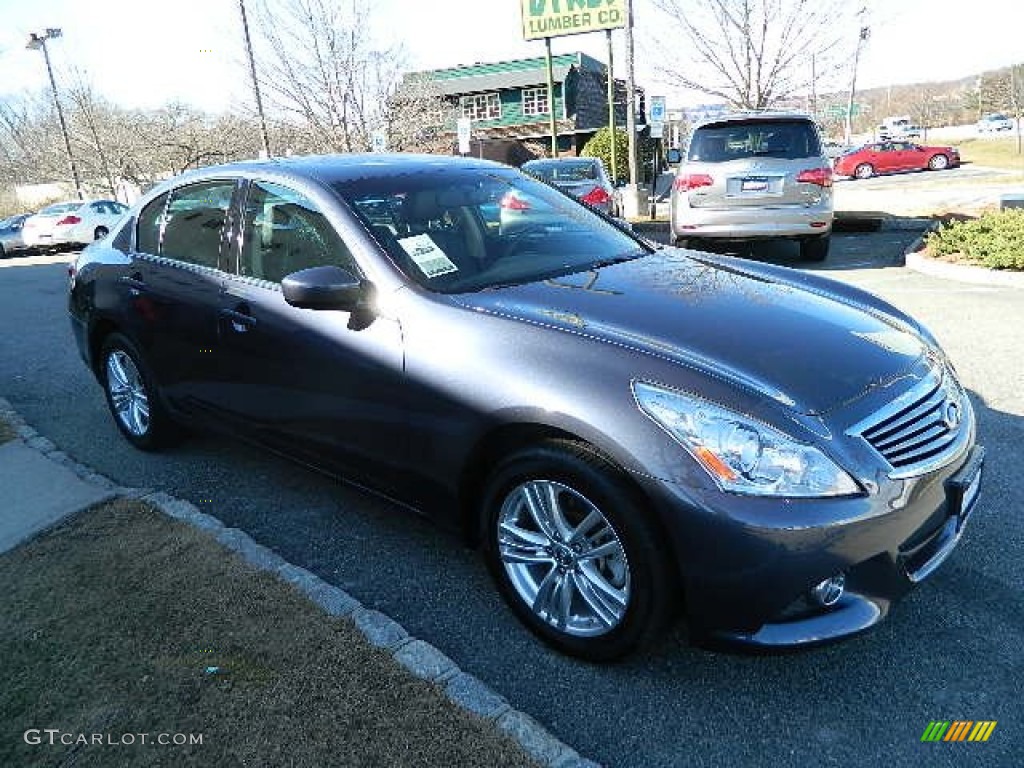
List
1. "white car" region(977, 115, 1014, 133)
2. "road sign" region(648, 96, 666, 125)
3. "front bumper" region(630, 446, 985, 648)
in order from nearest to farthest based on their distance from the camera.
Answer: "front bumper" region(630, 446, 985, 648) → "road sign" region(648, 96, 666, 125) → "white car" region(977, 115, 1014, 133)

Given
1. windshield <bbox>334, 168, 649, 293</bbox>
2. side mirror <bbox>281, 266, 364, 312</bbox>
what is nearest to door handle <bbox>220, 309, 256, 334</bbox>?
side mirror <bbox>281, 266, 364, 312</bbox>

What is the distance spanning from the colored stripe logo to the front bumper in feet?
1.14

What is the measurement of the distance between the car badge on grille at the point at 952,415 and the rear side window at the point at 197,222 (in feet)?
10.2

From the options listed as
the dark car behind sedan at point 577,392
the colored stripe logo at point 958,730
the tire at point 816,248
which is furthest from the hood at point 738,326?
the tire at point 816,248

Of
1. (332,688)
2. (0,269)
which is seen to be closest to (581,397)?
(332,688)

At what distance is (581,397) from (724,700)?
3.43ft

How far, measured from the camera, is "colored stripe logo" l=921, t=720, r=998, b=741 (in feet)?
7.11

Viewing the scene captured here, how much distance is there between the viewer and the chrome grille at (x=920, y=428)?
2232 millimetres

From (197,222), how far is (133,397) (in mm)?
A: 1342

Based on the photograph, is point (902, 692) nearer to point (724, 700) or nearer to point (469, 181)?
point (724, 700)

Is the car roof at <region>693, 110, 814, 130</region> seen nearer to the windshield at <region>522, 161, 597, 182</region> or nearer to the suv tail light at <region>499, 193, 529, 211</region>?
the windshield at <region>522, 161, 597, 182</region>

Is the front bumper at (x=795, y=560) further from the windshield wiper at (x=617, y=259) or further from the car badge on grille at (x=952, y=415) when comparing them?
the windshield wiper at (x=617, y=259)

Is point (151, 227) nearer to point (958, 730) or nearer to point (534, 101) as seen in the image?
point (958, 730)

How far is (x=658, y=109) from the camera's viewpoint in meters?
17.8
